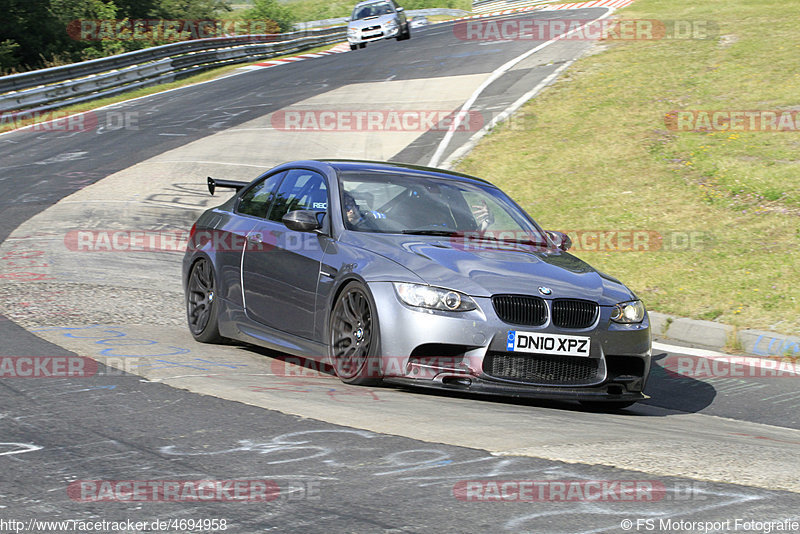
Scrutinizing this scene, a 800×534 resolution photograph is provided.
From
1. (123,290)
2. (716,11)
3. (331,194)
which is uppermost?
(716,11)

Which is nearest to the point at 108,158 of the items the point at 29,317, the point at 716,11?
the point at 29,317

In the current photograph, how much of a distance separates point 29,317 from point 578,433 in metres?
5.19

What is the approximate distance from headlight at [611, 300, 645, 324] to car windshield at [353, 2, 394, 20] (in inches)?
1319

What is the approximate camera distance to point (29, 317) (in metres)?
8.39

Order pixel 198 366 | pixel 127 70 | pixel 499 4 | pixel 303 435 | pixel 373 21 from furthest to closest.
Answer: pixel 499 4 → pixel 373 21 → pixel 127 70 → pixel 198 366 → pixel 303 435

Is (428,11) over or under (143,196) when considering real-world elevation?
over

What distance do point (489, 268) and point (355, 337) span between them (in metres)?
0.98

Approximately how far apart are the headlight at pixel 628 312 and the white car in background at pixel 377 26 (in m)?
33.0

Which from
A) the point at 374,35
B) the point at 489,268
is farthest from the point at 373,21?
the point at 489,268

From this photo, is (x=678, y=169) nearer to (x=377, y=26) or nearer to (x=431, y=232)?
(x=431, y=232)

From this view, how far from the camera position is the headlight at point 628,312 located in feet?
21.1

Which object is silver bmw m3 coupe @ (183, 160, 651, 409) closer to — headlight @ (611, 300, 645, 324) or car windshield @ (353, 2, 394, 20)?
headlight @ (611, 300, 645, 324)

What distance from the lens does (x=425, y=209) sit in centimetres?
729

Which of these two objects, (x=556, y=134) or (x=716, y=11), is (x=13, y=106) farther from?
(x=716, y=11)
